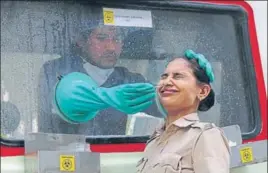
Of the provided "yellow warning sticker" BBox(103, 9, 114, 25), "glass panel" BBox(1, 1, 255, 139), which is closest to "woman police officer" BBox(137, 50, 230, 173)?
"glass panel" BBox(1, 1, 255, 139)

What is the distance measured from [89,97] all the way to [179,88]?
1.52 feet

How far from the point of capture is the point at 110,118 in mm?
2869

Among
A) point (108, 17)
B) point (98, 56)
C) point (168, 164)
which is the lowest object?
point (168, 164)

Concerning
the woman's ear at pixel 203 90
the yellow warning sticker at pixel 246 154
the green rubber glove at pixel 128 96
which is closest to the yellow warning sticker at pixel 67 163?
the green rubber glove at pixel 128 96

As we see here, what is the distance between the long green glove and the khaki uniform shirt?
1.28ft

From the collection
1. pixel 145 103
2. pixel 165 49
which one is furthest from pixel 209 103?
pixel 165 49

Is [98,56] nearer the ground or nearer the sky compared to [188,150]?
nearer the sky

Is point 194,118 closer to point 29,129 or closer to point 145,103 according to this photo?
point 145,103

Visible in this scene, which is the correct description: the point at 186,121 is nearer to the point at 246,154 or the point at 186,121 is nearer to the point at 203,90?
the point at 203,90

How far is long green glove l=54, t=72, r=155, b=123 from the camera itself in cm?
273

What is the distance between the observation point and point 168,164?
227 centimetres

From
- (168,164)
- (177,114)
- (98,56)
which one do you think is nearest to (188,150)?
(168,164)

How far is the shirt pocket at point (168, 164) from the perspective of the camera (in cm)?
226

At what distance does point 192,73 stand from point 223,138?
0.26 meters
